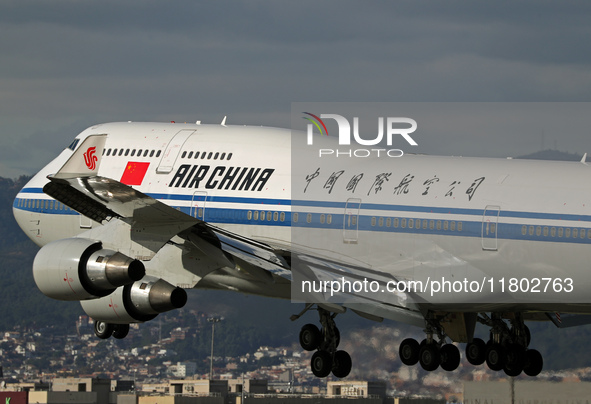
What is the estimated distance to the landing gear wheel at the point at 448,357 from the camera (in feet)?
111

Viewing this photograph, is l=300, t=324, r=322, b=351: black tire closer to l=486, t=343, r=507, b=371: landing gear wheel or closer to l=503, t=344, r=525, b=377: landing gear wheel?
l=486, t=343, r=507, b=371: landing gear wheel

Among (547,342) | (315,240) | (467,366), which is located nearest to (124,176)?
(315,240)

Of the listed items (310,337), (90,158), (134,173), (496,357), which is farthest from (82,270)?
(496,357)

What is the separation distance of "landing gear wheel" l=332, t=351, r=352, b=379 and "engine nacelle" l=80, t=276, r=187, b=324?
5.37m

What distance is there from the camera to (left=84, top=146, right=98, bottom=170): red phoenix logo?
2941cm

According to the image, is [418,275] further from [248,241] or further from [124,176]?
[124,176]

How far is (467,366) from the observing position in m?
53.7

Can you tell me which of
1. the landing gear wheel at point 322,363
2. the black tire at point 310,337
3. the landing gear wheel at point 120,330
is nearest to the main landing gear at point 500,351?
the landing gear wheel at point 322,363

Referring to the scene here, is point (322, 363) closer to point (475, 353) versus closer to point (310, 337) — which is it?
point (310, 337)

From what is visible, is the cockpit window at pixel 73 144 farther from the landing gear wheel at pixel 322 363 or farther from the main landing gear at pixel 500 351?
the main landing gear at pixel 500 351

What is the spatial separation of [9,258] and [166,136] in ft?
470

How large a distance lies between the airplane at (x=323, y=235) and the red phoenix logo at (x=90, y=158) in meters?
0.03

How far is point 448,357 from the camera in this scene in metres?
34.0

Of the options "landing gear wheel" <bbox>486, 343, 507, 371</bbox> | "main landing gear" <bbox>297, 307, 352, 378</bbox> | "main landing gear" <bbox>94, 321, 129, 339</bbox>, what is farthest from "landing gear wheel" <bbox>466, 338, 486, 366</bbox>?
"main landing gear" <bbox>94, 321, 129, 339</bbox>
